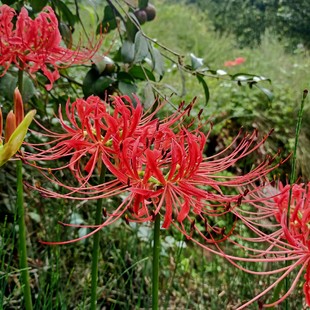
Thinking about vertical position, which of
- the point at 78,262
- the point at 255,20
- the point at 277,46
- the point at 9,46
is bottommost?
the point at 78,262

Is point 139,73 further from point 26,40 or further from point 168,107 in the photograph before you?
point 168,107

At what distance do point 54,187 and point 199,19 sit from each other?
7313 mm

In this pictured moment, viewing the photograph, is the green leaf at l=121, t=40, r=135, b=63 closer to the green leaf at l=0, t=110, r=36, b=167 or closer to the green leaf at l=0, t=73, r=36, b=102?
the green leaf at l=0, t=73, r=36, b=102


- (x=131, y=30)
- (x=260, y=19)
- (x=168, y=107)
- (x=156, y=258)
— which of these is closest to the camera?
(x=156, y=258)

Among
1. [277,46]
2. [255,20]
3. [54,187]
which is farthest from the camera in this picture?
[255,20]

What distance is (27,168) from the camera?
197 cm

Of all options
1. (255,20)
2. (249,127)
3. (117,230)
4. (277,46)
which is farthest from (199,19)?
(117,230)

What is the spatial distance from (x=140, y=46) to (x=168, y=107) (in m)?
1.44

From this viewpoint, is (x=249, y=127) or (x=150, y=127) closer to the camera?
(x=150, y=127)

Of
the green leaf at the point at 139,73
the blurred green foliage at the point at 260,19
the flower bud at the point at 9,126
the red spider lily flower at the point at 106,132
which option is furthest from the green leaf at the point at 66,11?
the blurred green foliage at the point at 260,19

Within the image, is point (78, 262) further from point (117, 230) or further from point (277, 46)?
point (277, 46)

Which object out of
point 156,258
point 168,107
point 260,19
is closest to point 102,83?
point 156,258

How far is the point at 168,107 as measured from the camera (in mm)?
2639

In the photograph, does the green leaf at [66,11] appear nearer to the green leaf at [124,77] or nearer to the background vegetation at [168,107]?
the background vegetation at [168,107]
